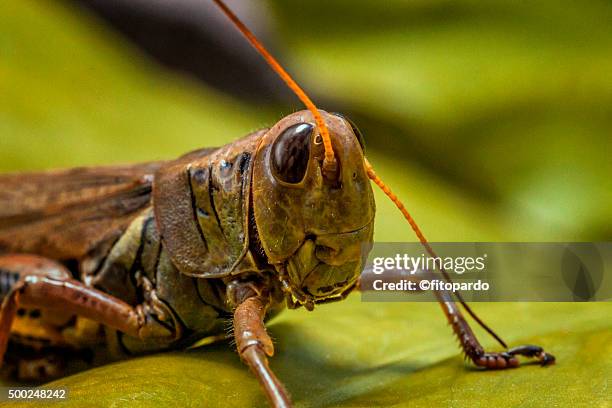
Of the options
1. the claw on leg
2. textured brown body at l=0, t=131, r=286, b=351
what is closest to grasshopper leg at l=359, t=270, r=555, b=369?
the claw on leg

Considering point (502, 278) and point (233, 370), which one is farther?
point (502, 278)

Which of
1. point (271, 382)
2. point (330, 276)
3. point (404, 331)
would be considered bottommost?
point (404, 331)

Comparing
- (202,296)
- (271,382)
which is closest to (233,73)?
(202,296)

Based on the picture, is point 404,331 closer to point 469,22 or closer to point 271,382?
point 271,382

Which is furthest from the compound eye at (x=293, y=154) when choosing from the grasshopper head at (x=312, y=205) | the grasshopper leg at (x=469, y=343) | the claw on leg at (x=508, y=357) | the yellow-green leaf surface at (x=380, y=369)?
the claw on leg at (x=508, y=357)

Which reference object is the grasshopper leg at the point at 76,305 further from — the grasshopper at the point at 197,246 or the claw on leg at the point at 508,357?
the claw on leg at the point at 508,357

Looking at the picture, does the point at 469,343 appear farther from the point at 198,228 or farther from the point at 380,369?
the point at 198,228
